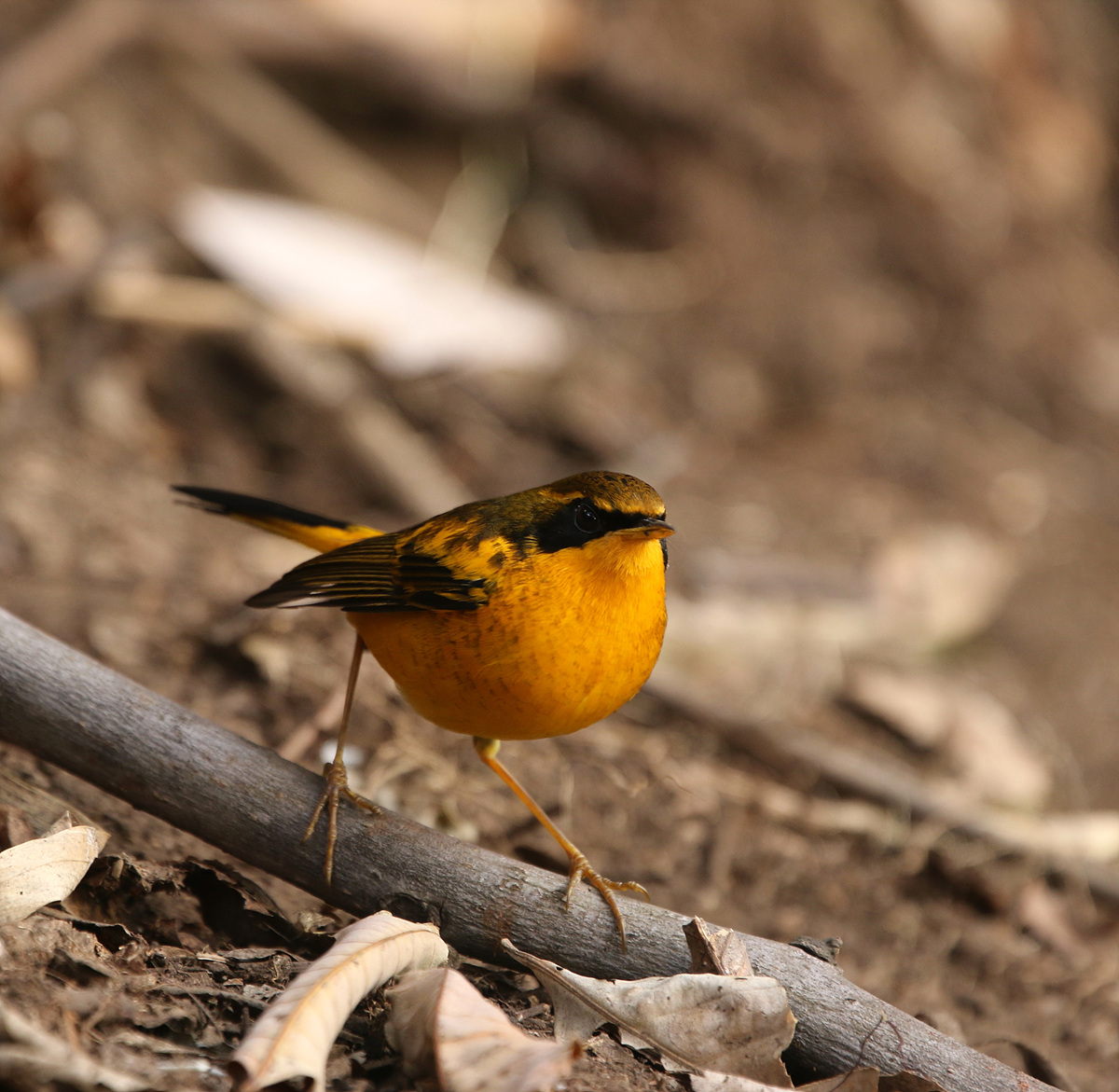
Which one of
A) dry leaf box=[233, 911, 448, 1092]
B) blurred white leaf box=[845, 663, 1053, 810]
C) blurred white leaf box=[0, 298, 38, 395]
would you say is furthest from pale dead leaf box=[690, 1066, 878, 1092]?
blurred white leaf box=[0, 298, 38, 395]

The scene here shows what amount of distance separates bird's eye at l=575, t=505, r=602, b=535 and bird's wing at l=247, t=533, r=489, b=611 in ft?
1.20

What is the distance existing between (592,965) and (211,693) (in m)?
2.29

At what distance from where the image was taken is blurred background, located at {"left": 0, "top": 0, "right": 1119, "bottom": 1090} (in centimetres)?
501

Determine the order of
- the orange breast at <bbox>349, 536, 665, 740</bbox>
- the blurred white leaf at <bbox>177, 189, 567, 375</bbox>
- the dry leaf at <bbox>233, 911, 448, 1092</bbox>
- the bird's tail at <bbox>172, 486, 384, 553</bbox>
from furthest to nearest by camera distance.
Result: the blurred white leaf at <bbox>177, 189, 567, 375</bbox>
the bird's tail at <bbox>172, 486, 384, 553</bbox>
the orange breast at <bbox>349, 536, 665, 740</bbox>
the dry leaf at <bbox>233, 911, 448, 1092</bbox>

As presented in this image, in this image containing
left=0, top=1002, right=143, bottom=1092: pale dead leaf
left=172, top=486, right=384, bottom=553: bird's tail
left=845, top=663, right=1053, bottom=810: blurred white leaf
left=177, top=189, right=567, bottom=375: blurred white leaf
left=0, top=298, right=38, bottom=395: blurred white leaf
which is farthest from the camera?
left=177, top=189, right=567, bottom=375: blurred white leaf

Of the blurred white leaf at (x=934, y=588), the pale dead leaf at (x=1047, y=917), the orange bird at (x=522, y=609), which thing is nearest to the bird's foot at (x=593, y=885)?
the orange bird at (x=522, y=609)

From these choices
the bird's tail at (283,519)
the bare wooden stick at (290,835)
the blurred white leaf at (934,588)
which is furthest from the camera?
the blurred white leaf at (934,588)

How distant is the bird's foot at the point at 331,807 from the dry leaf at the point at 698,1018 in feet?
2.43

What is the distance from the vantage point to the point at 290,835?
3.24 m

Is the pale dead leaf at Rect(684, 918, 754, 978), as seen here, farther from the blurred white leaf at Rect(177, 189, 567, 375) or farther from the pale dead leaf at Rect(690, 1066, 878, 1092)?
the blurred white leaf at Rect(177, 189, 567, 375)

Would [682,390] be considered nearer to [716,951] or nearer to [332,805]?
[332,805]

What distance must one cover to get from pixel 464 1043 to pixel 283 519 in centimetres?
225

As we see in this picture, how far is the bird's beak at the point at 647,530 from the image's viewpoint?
11.5 feet

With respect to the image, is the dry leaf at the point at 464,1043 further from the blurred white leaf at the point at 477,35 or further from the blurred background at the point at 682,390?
the blurred white leaf at the point at 477,35
